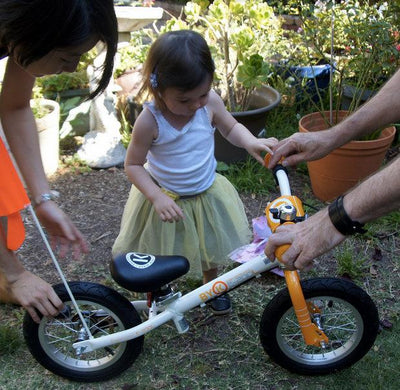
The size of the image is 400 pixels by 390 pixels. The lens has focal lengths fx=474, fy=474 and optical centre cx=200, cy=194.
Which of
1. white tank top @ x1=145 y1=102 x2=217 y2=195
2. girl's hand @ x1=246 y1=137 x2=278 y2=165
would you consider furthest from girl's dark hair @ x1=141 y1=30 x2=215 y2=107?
girl's hand @ x1=246 y1=137 x2=278 y2=165

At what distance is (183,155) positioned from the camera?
1.90 meters

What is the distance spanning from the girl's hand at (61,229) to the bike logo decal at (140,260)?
16 centimetres

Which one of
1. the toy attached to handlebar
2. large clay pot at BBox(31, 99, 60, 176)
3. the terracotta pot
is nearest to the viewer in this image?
the toy attached to handlebar

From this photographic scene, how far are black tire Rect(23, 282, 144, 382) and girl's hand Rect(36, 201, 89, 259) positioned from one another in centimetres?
19

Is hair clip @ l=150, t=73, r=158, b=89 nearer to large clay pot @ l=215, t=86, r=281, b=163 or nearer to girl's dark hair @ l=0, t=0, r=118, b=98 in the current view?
girl's dark hair @ l=0, t=0, r=118, b=98

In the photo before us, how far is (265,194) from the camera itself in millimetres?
3191

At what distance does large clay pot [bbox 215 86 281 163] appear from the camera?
3240mm

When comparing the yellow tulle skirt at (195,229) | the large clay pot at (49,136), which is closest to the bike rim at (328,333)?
the yellow tulle skirt at (195,229)

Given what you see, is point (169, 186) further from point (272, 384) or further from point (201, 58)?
point (272, 384)

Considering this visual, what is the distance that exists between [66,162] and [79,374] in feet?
6.54

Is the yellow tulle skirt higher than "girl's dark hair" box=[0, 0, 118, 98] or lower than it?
lower

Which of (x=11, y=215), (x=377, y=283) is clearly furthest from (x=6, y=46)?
(x=377, y=283)

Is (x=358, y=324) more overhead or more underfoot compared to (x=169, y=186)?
more underfoot

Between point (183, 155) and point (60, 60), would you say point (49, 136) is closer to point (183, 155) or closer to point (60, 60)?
point (183, 155)
